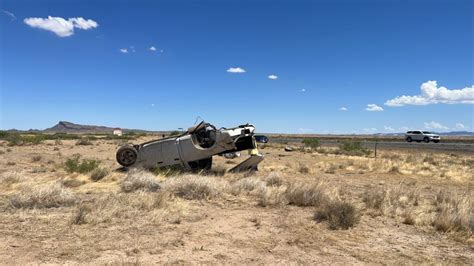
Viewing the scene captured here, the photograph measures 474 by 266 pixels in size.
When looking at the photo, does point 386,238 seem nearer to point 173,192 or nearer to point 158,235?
point 158,235

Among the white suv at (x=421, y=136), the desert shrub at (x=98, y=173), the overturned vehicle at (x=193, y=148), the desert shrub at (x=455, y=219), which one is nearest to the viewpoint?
the desert shrub at (x=455, y=219)

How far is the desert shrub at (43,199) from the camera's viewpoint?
8.93 meters

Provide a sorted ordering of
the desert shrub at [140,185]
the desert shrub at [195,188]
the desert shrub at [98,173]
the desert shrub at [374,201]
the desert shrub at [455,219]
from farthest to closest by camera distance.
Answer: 1. the desert shrub at [98,173]
2. the desert shrub at [140,185]
3. the desert shrub at [195,188]
4. the desert shrub at [374,201]
5. the desert shrub at [455,219]

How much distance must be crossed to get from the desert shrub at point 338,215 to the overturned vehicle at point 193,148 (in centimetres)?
693

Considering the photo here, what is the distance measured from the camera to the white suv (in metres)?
61.8

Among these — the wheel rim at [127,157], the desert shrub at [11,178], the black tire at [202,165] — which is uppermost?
the wheel rim at [127,157]

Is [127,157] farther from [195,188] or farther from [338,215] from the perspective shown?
[338,215]

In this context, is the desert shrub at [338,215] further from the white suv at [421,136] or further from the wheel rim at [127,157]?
→ the white suv at [421,136]

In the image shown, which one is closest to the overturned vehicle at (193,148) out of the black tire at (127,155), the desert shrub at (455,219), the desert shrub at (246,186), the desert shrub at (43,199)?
the black tire at (127,155)

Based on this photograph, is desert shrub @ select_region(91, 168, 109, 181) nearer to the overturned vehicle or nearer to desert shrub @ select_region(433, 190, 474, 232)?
the overturned vehicle

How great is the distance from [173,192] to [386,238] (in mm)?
5336

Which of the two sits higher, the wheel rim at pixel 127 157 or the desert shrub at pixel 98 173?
the wheel rim at pixel 127 157

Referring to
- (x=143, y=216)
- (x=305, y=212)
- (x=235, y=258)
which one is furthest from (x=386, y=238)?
(x=143, y=216)

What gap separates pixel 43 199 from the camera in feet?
30.4
